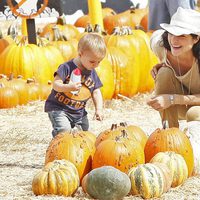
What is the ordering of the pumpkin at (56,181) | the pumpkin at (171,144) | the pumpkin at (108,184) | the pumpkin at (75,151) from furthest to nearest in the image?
1. the pumpkin at (171,144)
2. the pumpkin at (75,151)
3. the pumpkin at (56,181)
4. the pumpkin at (108,184)

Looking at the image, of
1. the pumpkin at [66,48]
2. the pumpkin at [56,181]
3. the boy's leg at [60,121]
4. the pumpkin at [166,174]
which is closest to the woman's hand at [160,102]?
the boy's leg at [60,121]

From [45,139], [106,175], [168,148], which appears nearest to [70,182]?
[106,175]

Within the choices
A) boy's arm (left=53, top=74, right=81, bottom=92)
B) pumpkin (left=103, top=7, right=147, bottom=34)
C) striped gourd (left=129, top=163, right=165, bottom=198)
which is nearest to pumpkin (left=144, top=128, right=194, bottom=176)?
striped gourd (left=129, top=163, right=165, bottom=198)

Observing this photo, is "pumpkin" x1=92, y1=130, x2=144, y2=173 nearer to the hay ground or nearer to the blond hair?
the hay ground

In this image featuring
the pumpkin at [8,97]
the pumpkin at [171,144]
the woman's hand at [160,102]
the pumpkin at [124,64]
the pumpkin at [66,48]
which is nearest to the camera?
the pumpkin at [171,144]

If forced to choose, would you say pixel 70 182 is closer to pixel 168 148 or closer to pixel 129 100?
pixel 168 148

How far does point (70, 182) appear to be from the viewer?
4.32 m

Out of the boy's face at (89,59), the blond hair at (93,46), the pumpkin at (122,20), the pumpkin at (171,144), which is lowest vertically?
the pumpkin at (171,144)

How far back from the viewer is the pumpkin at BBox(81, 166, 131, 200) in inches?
164

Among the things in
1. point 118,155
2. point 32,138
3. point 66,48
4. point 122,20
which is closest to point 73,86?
point 118,155

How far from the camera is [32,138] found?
6.38 metres

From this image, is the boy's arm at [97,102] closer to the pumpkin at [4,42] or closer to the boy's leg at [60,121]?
the boy's leg at [60,121]

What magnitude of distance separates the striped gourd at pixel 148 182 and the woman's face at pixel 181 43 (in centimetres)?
114

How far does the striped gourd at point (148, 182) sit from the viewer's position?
4.29 meters
